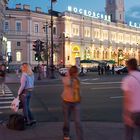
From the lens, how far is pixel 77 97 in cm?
988

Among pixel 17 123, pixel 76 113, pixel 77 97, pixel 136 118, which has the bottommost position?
pixel 17 123

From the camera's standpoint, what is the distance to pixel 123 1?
167625mm

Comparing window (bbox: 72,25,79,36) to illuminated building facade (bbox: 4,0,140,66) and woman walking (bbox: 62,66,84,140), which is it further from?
woman walking (bbox: 62,66,84,140)

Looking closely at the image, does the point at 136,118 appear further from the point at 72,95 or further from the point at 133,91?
the point at 72,95

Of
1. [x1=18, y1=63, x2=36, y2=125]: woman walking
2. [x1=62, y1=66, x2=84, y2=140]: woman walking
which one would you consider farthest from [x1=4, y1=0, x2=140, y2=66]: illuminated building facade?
[x1=62, y1=66, x2=84, y2=140]: woman walking

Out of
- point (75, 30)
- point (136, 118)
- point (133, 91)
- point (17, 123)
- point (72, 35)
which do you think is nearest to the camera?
point (136, 118)

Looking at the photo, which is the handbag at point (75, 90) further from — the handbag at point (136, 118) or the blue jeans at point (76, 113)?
the handbag at point (136, 118)

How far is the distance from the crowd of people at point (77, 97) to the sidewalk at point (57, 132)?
0.61m

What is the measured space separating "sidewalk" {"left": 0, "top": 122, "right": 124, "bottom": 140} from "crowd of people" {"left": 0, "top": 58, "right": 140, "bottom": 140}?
0.61m

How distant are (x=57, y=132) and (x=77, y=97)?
6.52 feet

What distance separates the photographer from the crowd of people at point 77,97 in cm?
741

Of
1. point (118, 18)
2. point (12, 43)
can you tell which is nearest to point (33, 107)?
point (12, 43)

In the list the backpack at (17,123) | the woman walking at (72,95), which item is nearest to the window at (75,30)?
the backpack at (17,123)

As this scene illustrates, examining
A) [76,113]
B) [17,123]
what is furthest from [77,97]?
[17,123]
